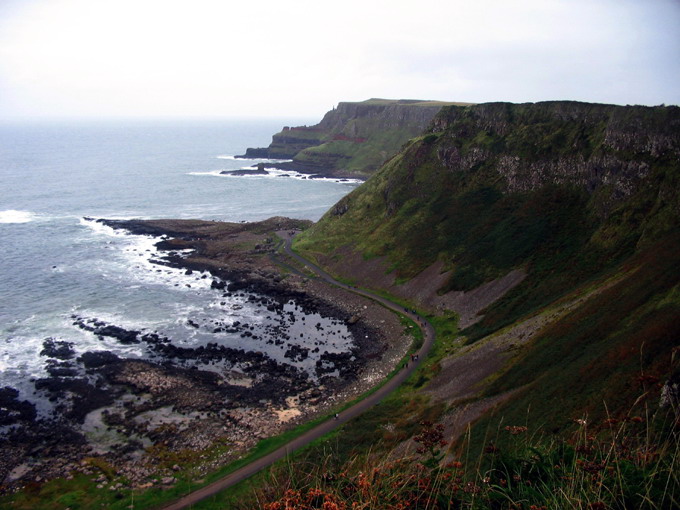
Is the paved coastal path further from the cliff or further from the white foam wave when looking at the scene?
the white foam wave

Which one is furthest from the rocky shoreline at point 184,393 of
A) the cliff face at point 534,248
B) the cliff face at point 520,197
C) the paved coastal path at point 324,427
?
the cliff face at point 520,197

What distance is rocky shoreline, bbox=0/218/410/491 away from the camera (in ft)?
127

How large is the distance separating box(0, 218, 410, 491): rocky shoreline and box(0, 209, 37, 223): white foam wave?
7449cm

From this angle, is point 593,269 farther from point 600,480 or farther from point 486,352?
point 600,480

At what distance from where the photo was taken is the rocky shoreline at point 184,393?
38.8 m

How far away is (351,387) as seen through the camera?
50250 millimetres

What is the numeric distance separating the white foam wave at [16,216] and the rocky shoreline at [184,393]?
7449 centimetres

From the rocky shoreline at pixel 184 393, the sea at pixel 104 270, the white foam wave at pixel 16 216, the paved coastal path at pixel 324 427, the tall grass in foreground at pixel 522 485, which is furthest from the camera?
the white foam wave at pixel 16 216

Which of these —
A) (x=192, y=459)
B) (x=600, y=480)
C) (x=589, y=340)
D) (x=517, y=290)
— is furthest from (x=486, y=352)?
(x=600, y=480)

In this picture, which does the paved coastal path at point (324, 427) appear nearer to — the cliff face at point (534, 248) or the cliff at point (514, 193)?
the cliff face at point (534, 248)

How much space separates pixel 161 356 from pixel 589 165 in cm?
6065

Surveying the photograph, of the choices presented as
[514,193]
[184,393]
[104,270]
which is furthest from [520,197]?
[104,270]

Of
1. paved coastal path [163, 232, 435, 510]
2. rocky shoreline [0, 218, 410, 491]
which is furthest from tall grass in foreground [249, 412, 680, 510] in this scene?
rocky shoreline [0, 218, 410, 491]

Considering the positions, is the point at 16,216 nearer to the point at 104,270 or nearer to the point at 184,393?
the point at 104,270
